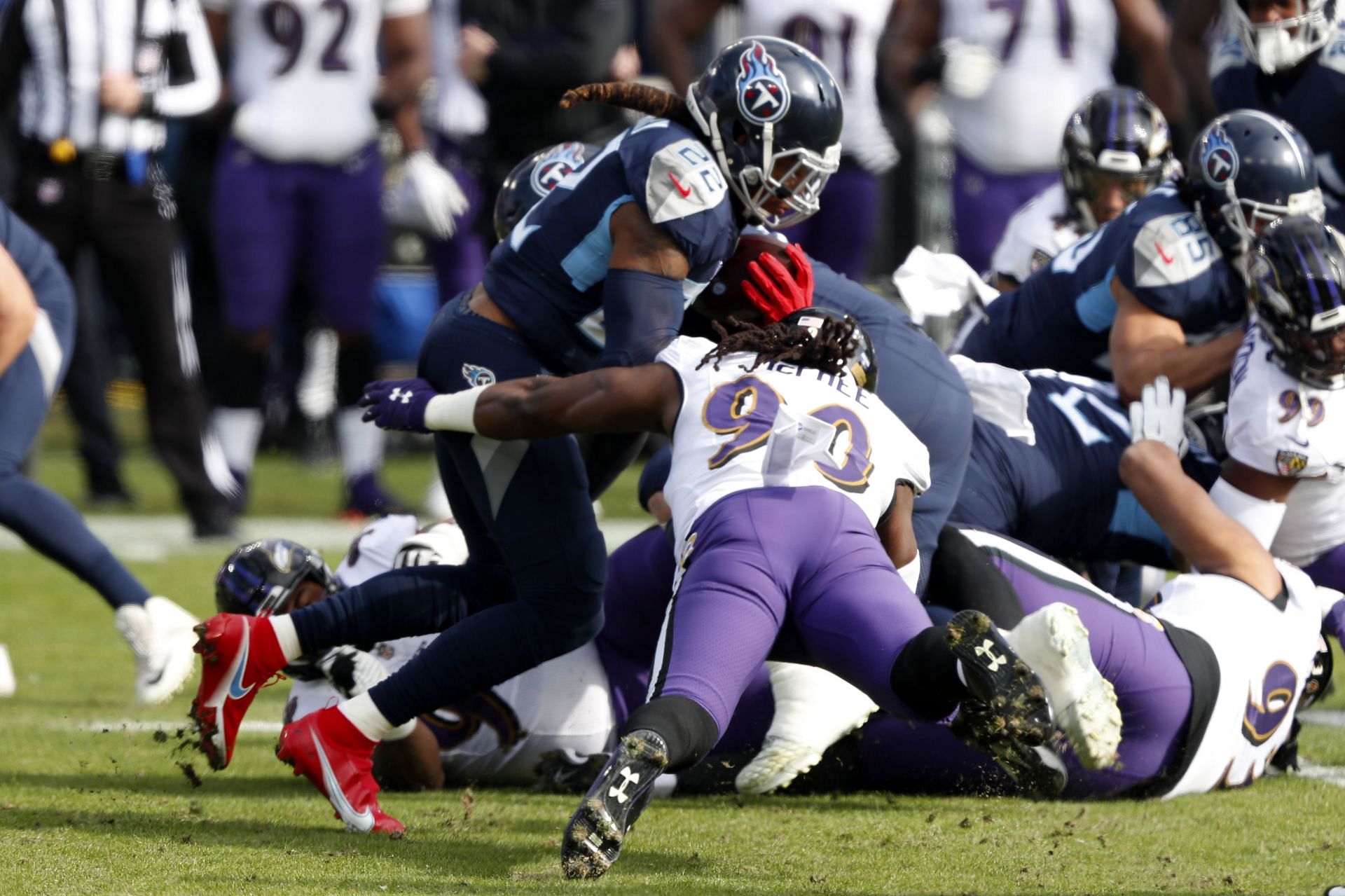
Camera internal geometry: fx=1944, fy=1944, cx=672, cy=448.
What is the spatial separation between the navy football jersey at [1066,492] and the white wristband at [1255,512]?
0.88ft

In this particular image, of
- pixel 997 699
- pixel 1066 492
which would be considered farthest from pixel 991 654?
pixel 1066 492

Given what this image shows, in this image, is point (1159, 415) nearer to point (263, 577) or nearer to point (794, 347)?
point (794, 347)

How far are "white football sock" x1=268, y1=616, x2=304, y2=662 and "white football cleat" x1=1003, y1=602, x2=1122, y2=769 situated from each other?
1576 mm

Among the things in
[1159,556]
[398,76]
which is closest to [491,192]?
[398,76]

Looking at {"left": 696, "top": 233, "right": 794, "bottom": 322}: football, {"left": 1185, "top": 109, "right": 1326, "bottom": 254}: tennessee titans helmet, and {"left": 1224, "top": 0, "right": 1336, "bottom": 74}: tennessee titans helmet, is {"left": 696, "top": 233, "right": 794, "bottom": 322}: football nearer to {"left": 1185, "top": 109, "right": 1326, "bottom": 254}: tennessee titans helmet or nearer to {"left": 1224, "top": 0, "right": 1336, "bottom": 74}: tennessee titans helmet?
{"left": 1185, "top": 109, "right": 1326, "bottom": 254}: tennessee titans helmet

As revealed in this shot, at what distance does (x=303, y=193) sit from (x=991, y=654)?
18.7 feet

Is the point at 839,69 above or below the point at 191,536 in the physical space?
above

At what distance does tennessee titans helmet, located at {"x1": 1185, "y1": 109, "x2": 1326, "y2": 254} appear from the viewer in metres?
5.05

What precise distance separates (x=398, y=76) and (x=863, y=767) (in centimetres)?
512

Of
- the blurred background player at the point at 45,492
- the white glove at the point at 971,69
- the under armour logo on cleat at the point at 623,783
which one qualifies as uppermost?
the under armour logo on cleat at the point at 623,783

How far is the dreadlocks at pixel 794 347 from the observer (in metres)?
3.69

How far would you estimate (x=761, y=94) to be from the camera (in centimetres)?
408

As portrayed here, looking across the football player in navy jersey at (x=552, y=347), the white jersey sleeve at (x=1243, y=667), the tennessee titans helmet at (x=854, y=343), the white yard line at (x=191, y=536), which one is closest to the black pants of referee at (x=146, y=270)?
the white yard line at (x=191, y=536)

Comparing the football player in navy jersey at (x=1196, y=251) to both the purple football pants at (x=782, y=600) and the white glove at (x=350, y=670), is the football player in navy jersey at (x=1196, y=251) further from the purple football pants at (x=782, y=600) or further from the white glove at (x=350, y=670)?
the white glove at (x=350, y=670)
